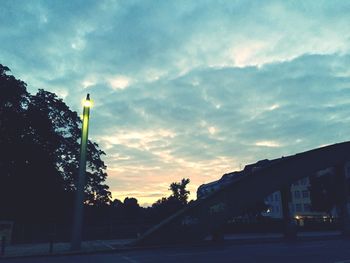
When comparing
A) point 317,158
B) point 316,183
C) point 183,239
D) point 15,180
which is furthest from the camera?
point 316,183

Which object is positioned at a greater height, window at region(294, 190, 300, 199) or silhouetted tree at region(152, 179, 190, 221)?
window at region(294, 190, 300, 199)

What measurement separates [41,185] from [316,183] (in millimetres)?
39944

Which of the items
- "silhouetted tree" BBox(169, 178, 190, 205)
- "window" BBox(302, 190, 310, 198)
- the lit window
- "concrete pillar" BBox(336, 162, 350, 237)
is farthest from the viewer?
"window" BBox(302, 190, 310, 198)

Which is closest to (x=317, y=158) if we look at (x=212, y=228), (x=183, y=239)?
(x=212, y=228)

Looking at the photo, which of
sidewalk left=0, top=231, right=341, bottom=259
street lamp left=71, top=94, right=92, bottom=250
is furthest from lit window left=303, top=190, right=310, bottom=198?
street lamp left=71, top=94, right=92, bottom=250

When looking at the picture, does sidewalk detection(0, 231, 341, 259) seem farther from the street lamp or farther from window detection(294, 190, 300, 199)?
window detection(294, 190, 300, 199)

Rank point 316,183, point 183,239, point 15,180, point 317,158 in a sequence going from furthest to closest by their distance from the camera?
point 316,183 → point 15,180 → point 317,158 → point 183,239

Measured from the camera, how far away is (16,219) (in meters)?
31.2

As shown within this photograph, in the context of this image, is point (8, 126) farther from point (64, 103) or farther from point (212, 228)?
point (212, 228)

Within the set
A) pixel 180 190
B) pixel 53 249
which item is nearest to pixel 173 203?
pixel 180 190

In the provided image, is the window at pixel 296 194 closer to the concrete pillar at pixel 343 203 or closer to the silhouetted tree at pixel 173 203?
the silhouetted tree at pixel 173 203

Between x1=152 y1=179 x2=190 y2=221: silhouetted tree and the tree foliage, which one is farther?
x1=152 y1=179 x2=190 y2=221: silhouetted tree

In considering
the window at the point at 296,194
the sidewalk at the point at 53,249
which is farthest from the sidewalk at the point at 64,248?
the window at the point at 296,194

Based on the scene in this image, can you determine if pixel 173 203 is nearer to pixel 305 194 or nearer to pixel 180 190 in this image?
pixel 180 190
